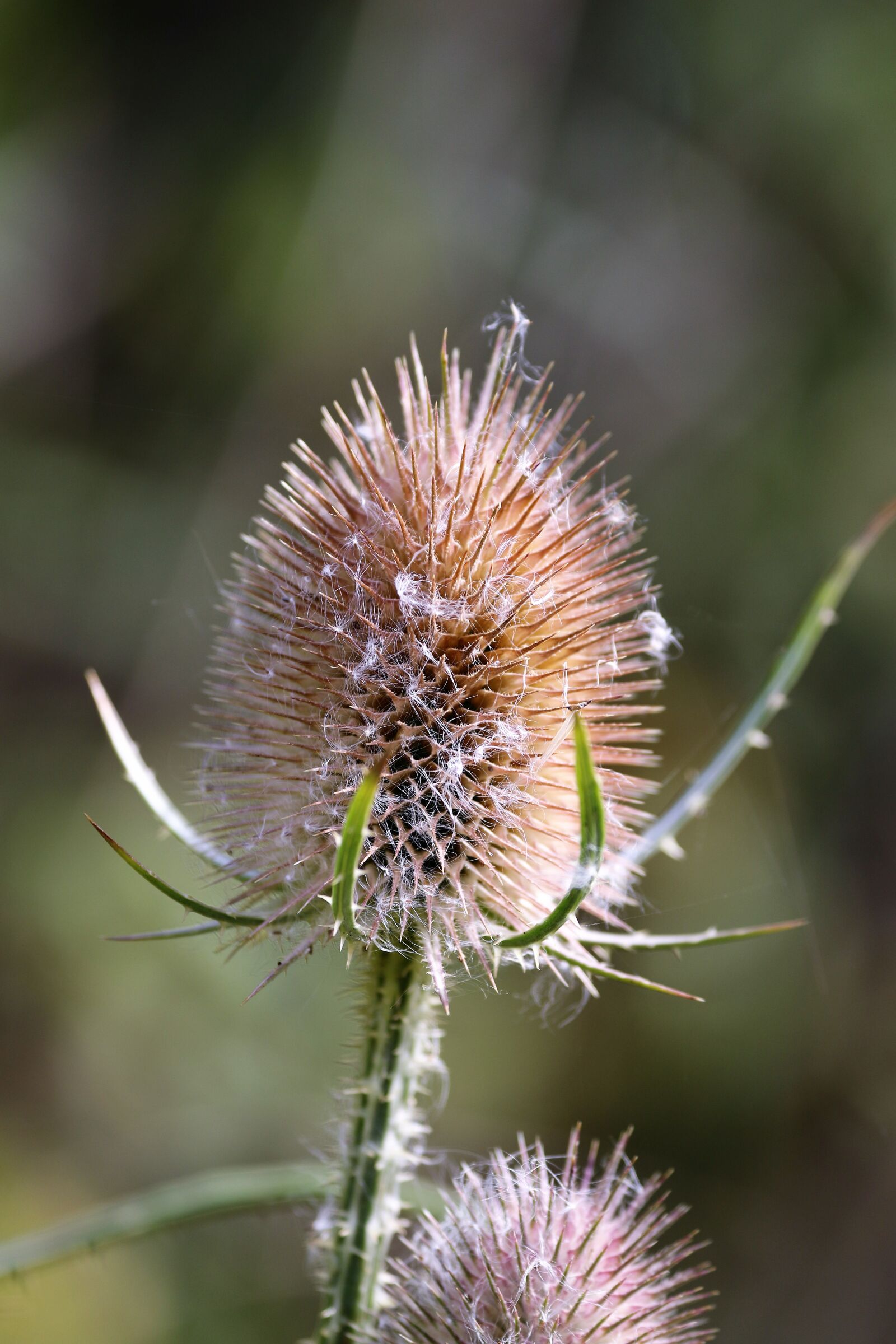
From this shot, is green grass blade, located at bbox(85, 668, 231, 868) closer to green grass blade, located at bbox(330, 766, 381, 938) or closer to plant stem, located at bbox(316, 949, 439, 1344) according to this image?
plant stem, located at bbox(316, 949, 439, 1344)

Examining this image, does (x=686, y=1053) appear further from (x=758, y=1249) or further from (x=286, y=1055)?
(x=286, y=1055)

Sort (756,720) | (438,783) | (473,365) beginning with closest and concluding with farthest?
(438,783) < (756,720) < (473,365)

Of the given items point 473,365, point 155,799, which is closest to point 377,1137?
point 155,799

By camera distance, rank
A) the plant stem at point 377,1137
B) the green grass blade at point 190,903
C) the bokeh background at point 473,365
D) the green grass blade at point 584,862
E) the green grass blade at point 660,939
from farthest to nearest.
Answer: the bokeh background at point 473,365, the plant stem at point 377,1137, the green grass blade at point 660,939, the green grass blade at point 190,903, the green grass blade at point 584,862

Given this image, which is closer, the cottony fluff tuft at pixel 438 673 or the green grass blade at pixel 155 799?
the cottony fluff tuft at pixel 438 673

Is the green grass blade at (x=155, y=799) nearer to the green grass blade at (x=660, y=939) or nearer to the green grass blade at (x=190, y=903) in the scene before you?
the green grass blade at (x=190, y=903)

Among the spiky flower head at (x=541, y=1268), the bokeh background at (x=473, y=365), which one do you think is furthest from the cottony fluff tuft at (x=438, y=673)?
the bokeh background at (x=473, y=365)

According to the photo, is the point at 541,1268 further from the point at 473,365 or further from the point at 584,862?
the point at 473,365
